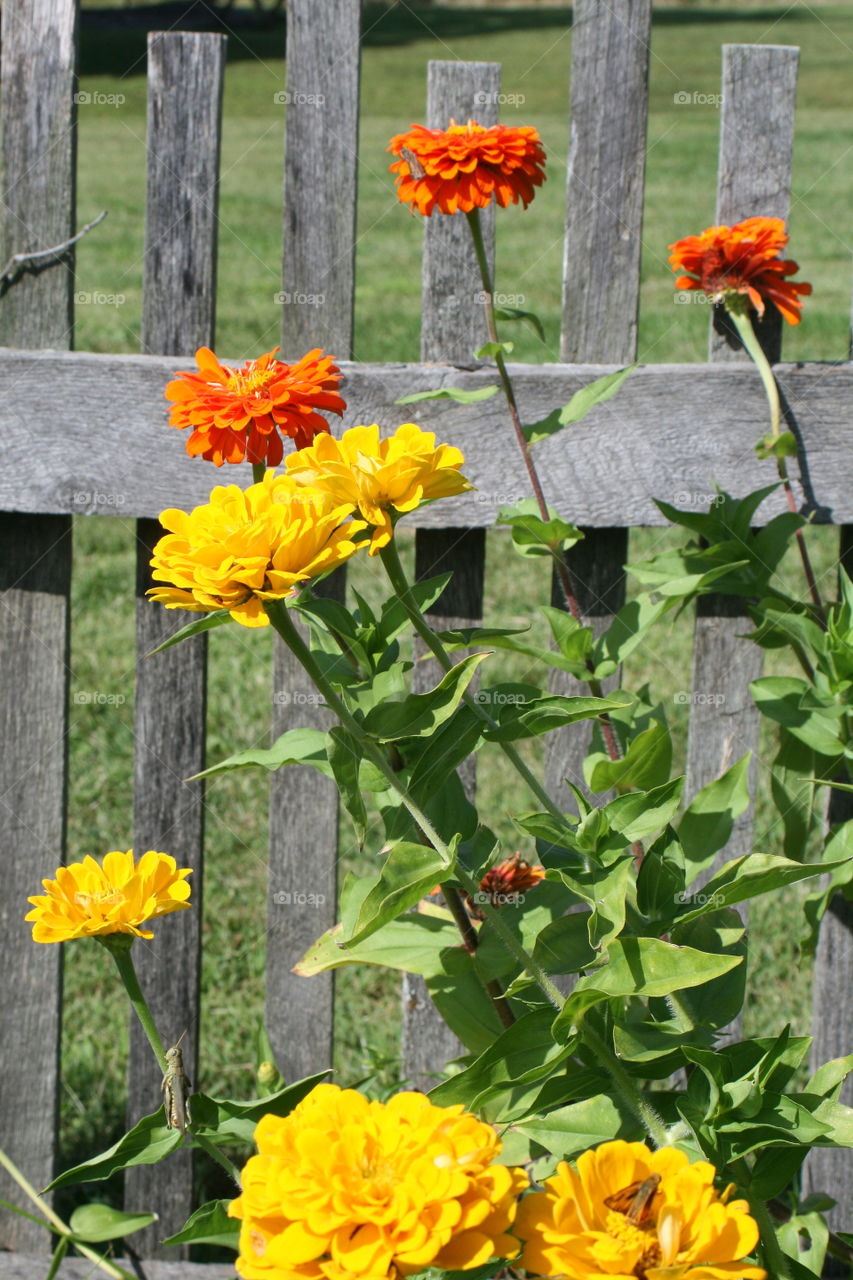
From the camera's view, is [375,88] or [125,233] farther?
[375,88]

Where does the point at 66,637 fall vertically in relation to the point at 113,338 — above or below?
below

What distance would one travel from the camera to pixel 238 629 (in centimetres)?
350

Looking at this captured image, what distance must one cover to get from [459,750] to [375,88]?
59.9ft

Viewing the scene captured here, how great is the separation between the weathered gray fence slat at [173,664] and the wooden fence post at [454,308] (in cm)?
29

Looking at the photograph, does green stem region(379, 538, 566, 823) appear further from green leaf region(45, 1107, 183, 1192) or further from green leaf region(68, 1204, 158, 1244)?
green leaf region(68, 1204, 158, 1244)

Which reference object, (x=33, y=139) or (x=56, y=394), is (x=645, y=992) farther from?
(x=33, y=139)

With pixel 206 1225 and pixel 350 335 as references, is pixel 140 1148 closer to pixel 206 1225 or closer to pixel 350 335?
pixel 206 1225

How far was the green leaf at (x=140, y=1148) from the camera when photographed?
3.61 feet

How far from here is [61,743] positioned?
190 centimetres

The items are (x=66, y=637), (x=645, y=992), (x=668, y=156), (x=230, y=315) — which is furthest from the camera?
(x=668, y=156)

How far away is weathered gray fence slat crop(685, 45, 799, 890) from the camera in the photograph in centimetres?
173

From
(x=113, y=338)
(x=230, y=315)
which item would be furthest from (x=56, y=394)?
(x=230, y=315)

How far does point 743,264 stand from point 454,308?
14.8 inches

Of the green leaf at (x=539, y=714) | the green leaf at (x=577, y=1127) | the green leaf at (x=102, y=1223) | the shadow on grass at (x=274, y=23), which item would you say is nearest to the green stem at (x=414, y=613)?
the green leaf at (x=539, y=714)
